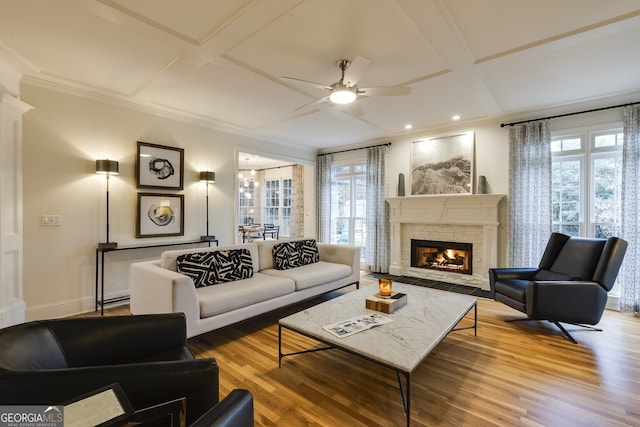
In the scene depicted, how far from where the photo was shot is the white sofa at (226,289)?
2.54 meters

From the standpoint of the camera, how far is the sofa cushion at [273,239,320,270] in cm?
394

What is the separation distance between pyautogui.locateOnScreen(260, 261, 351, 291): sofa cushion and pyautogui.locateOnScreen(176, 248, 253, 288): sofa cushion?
379 millimetres

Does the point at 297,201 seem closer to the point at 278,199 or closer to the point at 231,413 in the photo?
the point at 278,199

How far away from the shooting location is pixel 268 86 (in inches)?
137

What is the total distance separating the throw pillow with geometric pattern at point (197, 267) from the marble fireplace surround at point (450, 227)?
11.6 ft

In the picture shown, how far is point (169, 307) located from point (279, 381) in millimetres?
1065

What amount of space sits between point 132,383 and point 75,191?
3.39 m

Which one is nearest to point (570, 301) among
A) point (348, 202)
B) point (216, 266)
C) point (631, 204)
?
point (631, 204)

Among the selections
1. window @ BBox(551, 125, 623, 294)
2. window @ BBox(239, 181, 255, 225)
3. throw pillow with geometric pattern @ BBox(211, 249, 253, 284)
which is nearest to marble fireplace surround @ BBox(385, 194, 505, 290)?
window @ BBox(551, 125, 623, 294)

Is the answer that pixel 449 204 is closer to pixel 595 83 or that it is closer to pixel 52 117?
pixel 595 83

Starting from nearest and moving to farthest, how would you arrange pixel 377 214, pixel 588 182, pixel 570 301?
pixel 570 301 < pixel 588 182 < pixel 377 214

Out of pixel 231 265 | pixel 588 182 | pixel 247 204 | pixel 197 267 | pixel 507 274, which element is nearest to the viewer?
pixel 197 267

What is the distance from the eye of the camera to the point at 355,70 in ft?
8.46

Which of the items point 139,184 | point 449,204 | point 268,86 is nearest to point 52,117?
point 139,184
